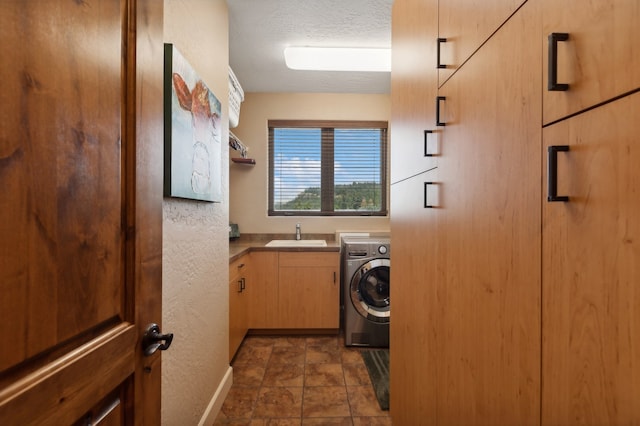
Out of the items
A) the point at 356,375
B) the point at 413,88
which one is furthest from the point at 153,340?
the point at 356,375

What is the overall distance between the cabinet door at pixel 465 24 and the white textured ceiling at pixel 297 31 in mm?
1265

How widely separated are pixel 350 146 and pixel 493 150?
288cm

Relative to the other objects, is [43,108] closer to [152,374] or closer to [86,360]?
[86,360]

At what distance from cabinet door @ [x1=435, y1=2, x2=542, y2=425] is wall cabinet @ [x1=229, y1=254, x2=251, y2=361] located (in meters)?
1.68

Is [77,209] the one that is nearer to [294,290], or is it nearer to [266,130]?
[294,290]

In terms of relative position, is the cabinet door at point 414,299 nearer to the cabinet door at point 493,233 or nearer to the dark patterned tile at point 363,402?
the cabinet door at point 493,233

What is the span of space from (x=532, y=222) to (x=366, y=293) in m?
2.33

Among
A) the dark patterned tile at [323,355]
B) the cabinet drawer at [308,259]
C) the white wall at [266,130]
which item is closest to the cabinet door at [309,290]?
the cabinet drawer at [308,259]

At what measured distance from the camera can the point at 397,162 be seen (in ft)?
5.39

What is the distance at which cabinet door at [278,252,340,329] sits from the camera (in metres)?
2.96

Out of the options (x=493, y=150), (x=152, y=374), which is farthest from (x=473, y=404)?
(x=152, y=374)

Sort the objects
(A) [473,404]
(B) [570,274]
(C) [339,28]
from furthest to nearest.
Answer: (C) [339,28], (A) [473,404], (B) [570,274]

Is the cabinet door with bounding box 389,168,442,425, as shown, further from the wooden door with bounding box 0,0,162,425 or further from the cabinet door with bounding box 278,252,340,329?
the cabinet door with bounding box 278,252,340,329

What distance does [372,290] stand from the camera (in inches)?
113
